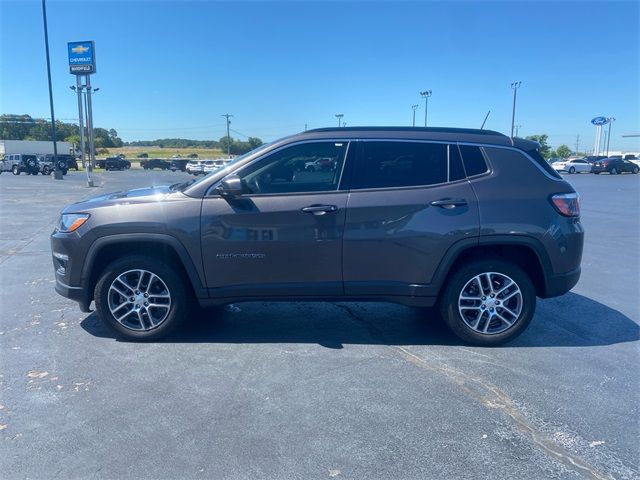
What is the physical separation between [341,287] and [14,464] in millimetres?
2672

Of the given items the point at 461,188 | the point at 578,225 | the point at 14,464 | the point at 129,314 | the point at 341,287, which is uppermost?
the point at 461,188

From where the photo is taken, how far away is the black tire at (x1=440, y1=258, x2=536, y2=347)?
4.39 metres

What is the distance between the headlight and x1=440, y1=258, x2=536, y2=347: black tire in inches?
133

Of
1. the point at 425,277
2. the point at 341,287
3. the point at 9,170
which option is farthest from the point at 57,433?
the point at 9,170

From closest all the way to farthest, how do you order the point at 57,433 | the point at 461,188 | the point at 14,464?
1. the point at 14,464
2. the point at 57,433
3. the point at 461,188

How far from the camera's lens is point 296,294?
174 inches

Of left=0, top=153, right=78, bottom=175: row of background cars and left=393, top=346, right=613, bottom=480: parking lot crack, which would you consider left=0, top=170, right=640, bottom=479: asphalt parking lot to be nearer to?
left=393, top=346, right=613, bottom=480: parking lot crack

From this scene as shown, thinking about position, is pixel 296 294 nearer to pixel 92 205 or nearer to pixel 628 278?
pixel 92 205

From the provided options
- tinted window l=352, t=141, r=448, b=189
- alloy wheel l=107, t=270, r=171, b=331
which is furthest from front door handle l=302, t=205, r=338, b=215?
alloy wheel l=107, t=270, r=171, b=331

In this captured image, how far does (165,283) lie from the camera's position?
4.41 m

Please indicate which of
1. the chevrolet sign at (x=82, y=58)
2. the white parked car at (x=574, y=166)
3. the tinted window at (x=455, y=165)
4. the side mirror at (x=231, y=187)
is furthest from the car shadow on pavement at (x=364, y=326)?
the white parked car at (x=574, y=166)

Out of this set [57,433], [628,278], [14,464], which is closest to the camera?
[14,464]

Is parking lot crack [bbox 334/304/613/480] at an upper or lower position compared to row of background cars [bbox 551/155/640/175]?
lower

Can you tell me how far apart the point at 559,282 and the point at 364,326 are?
189 cm
